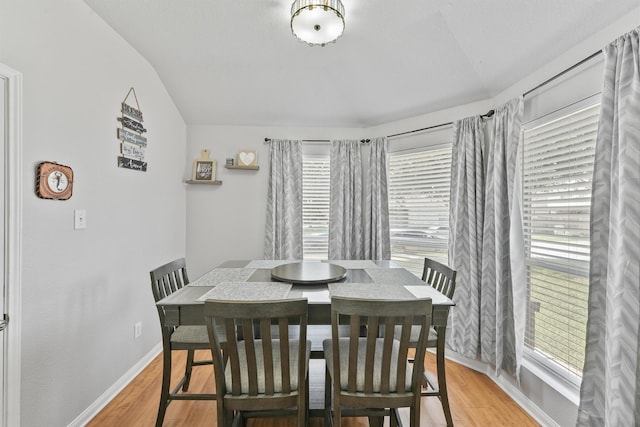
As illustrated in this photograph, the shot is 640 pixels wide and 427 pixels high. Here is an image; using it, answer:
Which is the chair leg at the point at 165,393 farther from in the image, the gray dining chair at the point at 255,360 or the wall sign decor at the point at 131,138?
the wall sign decor at the point at 131,138

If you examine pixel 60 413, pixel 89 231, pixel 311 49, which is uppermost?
pixel 311 49

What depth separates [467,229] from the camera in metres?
2.64

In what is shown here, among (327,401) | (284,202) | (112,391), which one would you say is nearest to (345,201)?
(284,202)

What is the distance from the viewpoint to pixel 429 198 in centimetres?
307

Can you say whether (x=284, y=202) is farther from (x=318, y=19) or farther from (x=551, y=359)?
(x=551, y=359)

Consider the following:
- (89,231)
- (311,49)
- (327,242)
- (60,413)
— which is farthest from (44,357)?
(311,49)

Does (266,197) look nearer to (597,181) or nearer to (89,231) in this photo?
(89,231)

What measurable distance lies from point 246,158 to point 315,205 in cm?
97

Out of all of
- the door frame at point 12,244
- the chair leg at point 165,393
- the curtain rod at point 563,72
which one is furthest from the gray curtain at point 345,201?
the door frame at point 12,244

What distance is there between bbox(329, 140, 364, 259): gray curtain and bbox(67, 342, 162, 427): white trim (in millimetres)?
2013

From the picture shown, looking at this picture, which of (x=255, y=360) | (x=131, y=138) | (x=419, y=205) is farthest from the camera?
(x=419, y=205)

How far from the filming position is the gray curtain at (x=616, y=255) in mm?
1342

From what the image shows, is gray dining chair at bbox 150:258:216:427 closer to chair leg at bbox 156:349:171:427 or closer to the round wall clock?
chair leg at bbox 156:349:171:427

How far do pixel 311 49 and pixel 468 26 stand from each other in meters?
1.24
